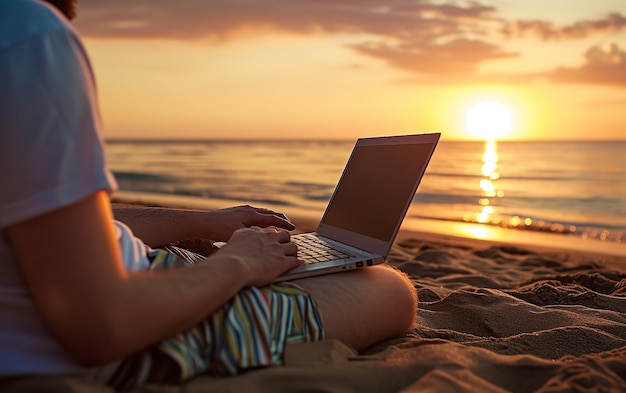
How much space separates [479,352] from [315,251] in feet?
2.63

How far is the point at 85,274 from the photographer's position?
3.96 ft

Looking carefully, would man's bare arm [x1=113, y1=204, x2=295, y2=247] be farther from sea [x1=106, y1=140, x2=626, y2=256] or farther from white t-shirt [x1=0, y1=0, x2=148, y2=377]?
sea [x1=106, y1=140, x2=626, y2=256]

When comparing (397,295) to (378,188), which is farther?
(378,188)

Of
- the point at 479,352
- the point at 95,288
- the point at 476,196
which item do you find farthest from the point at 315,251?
the point at 476,196

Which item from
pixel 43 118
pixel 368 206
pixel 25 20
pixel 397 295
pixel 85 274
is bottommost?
pixel 397 295

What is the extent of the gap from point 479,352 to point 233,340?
838 mm

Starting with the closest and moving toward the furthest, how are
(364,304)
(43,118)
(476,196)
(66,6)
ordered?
→ (43,118) < (66,6) < (364,304) < (476,196)

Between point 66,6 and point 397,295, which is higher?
point 66,6

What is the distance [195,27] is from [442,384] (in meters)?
15.1

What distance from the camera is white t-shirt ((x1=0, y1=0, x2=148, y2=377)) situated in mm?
1145

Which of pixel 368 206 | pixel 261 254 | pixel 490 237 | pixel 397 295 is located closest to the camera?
pixel 261 254

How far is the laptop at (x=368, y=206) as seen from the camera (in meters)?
2.16

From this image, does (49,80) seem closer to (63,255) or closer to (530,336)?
(63,255)

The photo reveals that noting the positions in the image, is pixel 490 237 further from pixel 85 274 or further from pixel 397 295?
pixel 85 274
